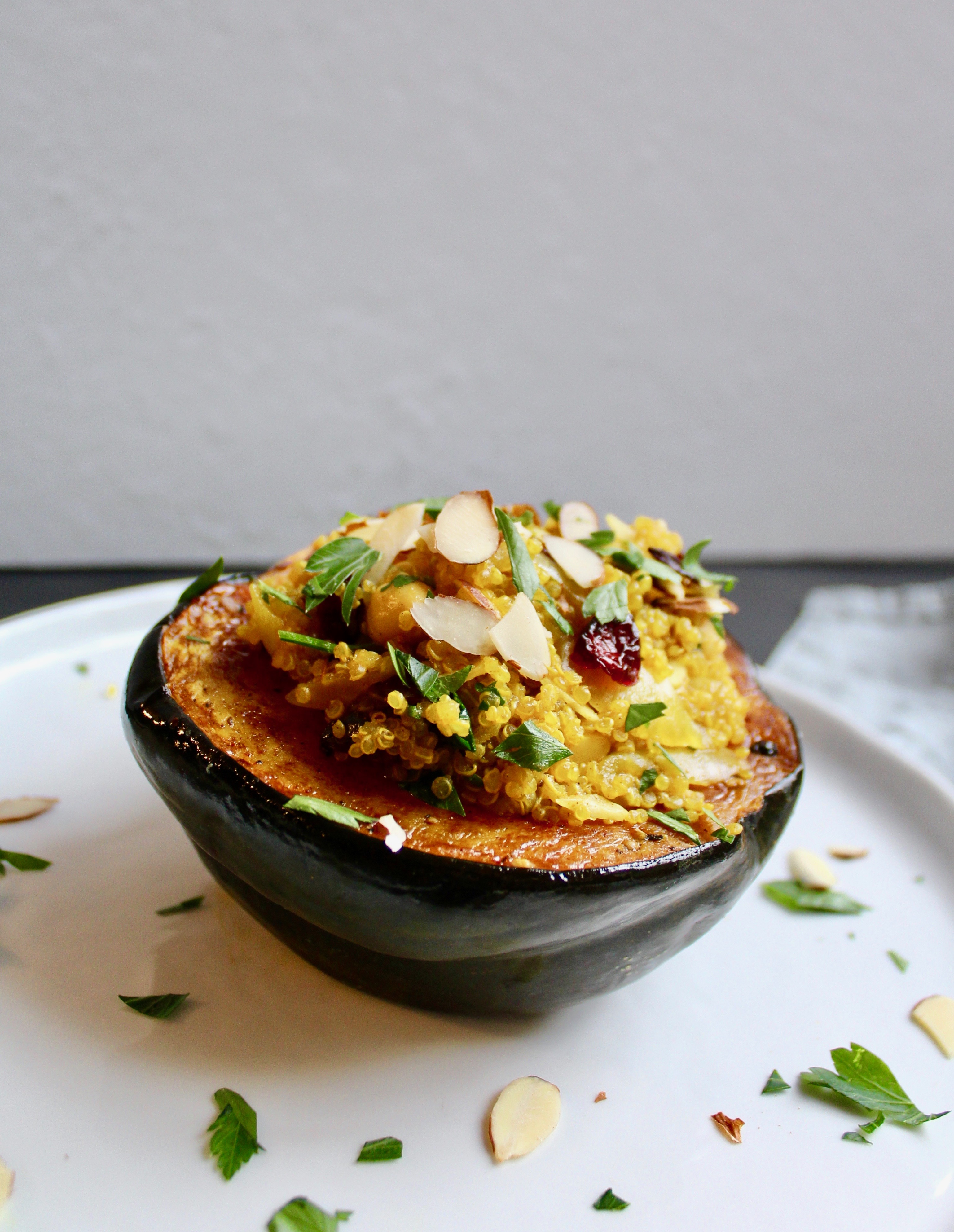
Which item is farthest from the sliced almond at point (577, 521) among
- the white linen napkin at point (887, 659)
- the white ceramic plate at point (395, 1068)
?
the white linen napkin at point (887, 659)

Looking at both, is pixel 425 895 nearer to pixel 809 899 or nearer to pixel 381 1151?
pixel 381 1151

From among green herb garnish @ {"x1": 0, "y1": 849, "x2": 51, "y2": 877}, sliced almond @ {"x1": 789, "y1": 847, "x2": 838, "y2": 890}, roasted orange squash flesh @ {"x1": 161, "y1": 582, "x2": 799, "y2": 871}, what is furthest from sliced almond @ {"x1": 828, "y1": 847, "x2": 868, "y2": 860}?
green herb garnish @ {"x1": 0, "y1": 849, "x2": 51, "y2": 877}

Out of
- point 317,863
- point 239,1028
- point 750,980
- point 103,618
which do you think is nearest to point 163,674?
point 317,863

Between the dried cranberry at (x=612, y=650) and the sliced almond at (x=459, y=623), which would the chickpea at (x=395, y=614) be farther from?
the dried cranberry at (x=612, y=650)

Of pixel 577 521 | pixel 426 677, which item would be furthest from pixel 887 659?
pixel 426 677

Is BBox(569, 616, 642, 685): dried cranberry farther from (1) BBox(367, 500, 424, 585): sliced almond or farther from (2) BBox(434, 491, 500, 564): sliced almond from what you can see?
(1) BBox(367, 500, 424, 585): sliced almond

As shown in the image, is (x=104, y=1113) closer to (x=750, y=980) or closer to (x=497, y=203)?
(x=750, y=980)
